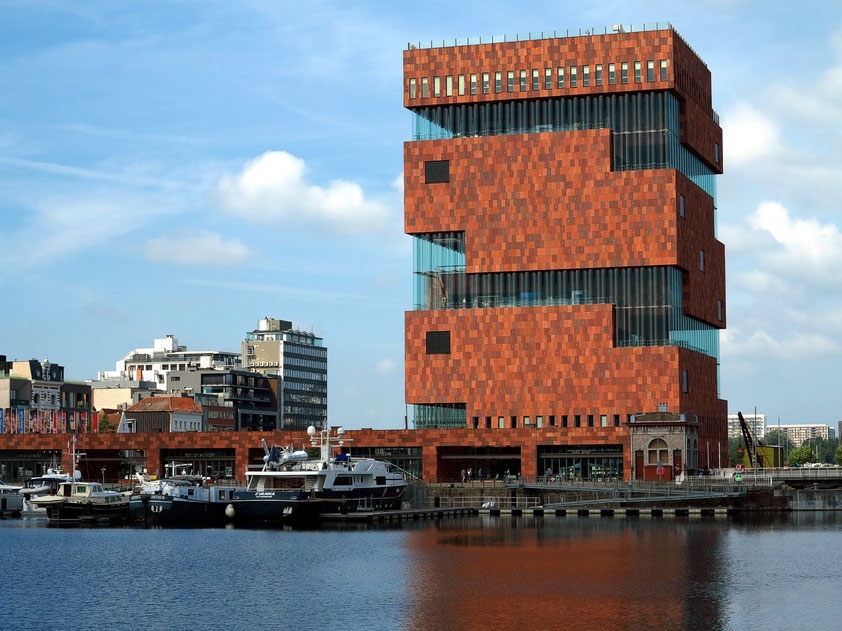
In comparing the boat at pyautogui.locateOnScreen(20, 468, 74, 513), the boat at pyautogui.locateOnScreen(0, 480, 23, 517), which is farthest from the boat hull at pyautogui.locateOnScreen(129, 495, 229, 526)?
the boat at pyautogui.locateOnScreen(0, 480, 23, 517)

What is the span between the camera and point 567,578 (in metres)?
98.0

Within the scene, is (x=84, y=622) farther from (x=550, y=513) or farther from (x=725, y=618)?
(x=550, y=513)

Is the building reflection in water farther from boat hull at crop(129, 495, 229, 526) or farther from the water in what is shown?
boat hull at crop(129, 495, 229, 526)

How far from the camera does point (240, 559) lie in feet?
373

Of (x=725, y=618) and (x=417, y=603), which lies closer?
(x=725, y=618)

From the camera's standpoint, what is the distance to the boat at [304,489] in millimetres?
149625

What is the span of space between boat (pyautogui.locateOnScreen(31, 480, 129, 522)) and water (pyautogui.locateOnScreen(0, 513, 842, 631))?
45.5 feet

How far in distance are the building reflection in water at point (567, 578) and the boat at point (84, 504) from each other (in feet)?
139

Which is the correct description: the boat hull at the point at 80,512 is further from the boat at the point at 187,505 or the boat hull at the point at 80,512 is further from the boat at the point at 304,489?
the boat at the point at 304,489

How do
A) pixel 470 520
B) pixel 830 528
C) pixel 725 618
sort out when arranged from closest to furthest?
pixel 725 618 < pixel 830 528 < pixel 470 520

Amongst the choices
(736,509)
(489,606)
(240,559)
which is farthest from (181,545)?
(736,509)

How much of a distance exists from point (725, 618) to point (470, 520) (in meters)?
82.7

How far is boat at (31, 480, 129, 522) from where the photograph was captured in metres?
160

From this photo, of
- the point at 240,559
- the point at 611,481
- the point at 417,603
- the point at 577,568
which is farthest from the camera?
the point at 611,481
